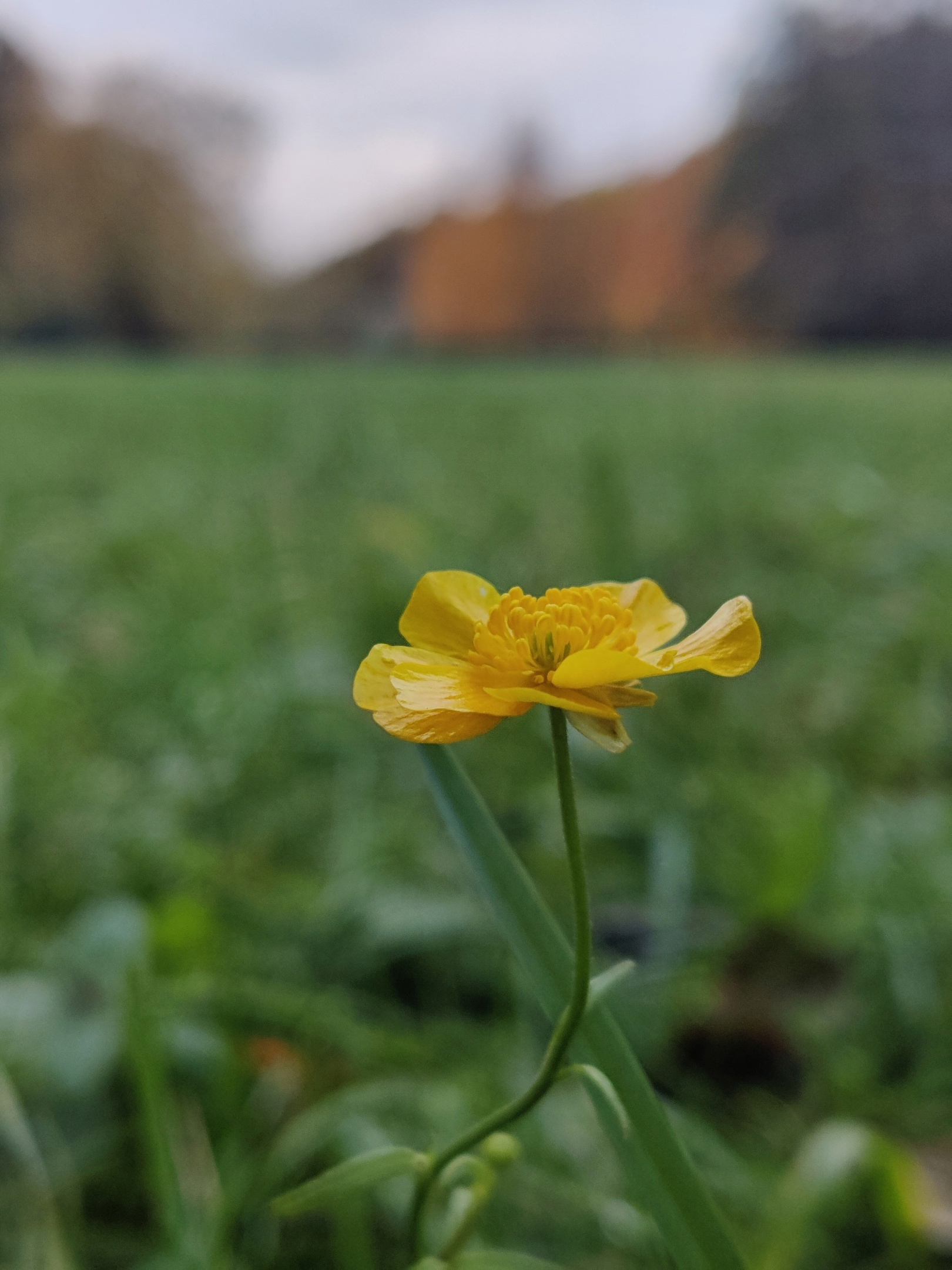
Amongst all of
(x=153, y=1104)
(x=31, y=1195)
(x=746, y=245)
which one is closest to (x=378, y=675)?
(x=153, y=1104)

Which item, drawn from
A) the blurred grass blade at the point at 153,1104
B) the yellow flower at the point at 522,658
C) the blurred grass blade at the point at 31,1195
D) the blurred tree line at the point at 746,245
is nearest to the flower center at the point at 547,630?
the yellow flower at the point at 522,658

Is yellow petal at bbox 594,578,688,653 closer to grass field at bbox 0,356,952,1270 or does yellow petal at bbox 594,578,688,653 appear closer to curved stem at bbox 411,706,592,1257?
curved stem at bbox 411,706,592,1257

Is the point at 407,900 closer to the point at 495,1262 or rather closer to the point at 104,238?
the point at 495,1262

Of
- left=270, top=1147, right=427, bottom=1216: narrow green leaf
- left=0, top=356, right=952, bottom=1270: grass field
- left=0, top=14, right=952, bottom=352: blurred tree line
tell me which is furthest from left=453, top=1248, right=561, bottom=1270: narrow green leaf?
left=0, top=14, right=952, bottom=352: blurred tree line

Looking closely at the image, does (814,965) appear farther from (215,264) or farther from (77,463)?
(215,264)

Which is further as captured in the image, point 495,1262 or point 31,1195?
point 31,1195

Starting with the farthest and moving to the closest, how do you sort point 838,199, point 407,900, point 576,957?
point 838,199 → point 407,900 → point 576,957

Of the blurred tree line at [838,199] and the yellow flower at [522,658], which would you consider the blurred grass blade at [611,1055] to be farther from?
the blurred tree line at [838,199]
